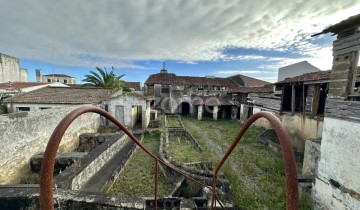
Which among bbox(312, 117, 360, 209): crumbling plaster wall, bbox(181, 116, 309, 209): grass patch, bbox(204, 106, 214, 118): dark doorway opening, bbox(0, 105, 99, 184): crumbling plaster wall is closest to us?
bbox(312, 117, 360, 209): crumbling plaster wall

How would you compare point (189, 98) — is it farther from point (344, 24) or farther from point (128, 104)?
point (344, 24)

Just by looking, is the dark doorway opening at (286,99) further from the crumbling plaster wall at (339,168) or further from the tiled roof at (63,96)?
the tiled roof at (63,96)

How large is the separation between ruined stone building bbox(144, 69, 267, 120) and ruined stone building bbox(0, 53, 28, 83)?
756 inches

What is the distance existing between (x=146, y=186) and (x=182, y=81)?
23.5 meters

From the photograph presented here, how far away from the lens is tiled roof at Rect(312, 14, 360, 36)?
5.23 m

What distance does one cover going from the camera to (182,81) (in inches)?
1185

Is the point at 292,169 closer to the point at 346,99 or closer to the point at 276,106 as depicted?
the point at 346,99

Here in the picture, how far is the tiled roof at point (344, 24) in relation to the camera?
5.23m

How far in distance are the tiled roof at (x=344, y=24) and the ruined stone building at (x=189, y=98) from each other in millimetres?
18963

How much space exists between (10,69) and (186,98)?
84.7ft

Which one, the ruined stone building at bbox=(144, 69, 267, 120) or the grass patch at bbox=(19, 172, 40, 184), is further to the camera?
the ruined stone building at bbox=(144, 69, 267, 120)

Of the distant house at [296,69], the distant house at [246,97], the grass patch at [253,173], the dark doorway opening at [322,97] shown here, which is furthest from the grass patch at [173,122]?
the distant house at [296,69]

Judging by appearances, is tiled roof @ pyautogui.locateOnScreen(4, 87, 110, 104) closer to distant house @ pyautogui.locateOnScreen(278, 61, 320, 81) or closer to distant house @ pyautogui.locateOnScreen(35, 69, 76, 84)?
distant house @ pyautogui.locateOnScreen(278, 61, 320, 81)

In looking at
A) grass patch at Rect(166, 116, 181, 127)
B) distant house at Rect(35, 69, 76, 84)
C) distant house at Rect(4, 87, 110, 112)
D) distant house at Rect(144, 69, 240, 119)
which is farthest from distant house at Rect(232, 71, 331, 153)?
distant house at Rect(35, 69, 76, 84)
